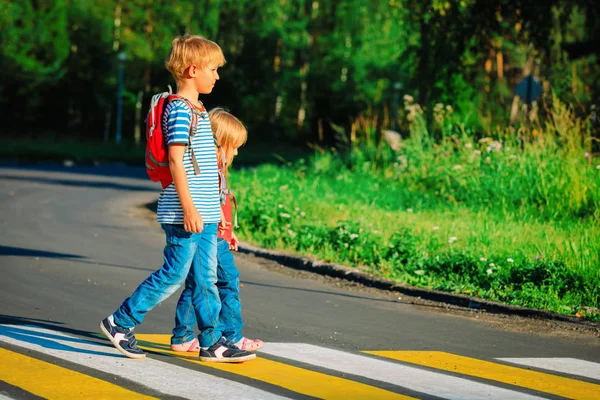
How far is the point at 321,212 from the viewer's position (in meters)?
13.4

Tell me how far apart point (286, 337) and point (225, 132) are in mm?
1559

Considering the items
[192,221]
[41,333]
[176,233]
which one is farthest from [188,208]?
[41,333]

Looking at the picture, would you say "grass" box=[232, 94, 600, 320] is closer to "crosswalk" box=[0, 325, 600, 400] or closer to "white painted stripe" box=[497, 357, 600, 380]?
Result: "white painted stripe" box=[497, 357, 600, 380]

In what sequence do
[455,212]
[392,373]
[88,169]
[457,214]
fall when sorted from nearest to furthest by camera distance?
1. [392,373]
2. [457,214]
3. [455,212]
4. [88,169]

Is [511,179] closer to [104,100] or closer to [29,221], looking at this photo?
[29,221]

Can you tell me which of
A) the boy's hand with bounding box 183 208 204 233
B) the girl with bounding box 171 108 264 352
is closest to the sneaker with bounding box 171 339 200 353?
the girl with bounding box 171 108 264 352

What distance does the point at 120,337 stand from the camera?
580 centimetres

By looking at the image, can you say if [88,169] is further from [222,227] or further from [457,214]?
[222,227]

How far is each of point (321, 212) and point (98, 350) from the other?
7.47 meters

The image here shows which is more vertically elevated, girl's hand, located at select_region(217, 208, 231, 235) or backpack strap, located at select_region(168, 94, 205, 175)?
backpack strap, located at select_region(168, 94, 205, 175)

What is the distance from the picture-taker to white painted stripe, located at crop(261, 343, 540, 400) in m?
5.44

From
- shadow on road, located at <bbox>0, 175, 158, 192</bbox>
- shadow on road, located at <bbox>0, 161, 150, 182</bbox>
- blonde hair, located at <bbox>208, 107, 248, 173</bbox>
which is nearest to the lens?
blonde hair, located at <bbox>208, 107, 248, 173</bbox>

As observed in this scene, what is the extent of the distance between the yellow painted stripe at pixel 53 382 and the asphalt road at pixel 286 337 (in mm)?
20

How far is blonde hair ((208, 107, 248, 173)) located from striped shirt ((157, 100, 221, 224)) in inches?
14.1
